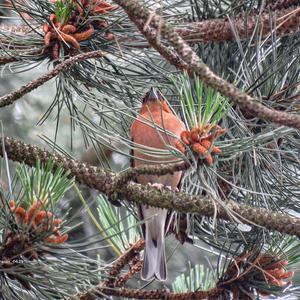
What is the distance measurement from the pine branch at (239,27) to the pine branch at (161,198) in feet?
1.54

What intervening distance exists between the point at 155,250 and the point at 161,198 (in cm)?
69

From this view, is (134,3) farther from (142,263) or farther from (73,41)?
(142,263)

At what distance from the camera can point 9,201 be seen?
159 cm

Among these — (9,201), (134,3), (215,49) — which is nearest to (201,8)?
(215,49)

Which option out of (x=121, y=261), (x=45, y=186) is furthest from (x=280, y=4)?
(x=45, y=186)

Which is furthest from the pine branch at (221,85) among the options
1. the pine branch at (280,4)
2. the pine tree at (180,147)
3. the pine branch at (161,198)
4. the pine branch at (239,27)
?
the pine branch at (280,4)

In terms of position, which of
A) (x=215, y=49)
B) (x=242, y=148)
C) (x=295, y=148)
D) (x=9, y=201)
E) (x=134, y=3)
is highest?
(x=215, y=49)

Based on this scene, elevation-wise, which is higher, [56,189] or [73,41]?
[73,41]

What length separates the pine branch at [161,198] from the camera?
173 centimetres

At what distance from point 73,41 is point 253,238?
75 centimetres

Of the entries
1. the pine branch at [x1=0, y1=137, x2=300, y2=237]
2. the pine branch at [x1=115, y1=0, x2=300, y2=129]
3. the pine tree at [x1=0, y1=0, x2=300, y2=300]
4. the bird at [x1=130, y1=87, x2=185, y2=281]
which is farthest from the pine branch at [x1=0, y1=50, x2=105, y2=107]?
the pine branch at [x1=115, y1=0, x2=300, y2=129]

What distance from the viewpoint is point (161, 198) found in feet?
5.74

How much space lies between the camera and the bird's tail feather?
2.25m

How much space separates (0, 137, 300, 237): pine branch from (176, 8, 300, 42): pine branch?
1.54ft
